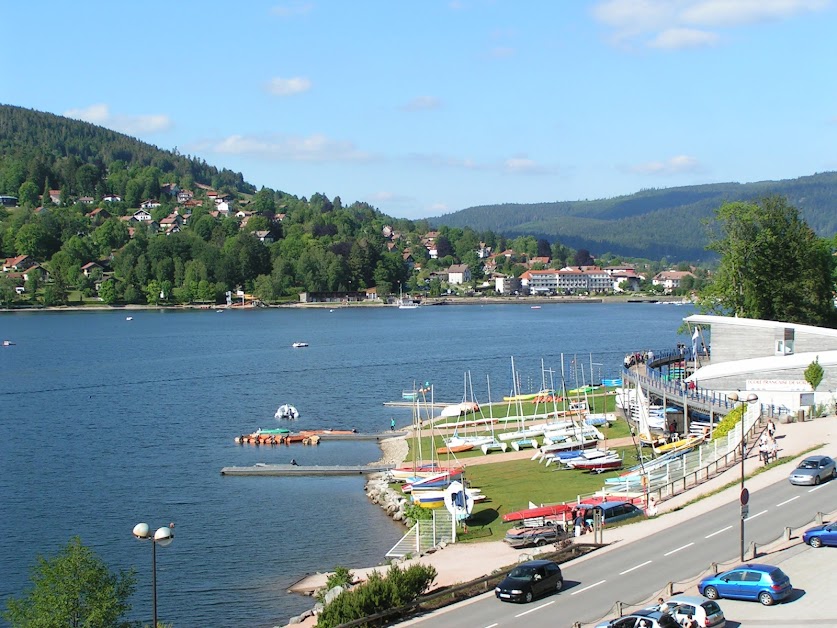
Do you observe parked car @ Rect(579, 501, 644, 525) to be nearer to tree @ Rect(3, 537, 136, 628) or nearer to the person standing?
the person standing

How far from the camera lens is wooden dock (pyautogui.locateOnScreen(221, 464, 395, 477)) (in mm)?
46688

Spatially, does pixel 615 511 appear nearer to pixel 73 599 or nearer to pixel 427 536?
pixel 427 536

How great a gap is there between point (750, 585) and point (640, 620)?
3519 mm

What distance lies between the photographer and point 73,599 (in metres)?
22.1

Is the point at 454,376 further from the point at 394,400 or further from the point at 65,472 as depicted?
the point at 65,472

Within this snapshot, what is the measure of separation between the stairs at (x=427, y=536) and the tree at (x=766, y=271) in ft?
123

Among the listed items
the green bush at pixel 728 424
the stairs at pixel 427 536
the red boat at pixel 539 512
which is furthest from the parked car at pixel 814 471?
the stairs at pixel 427 536

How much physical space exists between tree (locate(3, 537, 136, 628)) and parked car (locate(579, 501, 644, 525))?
44.1 feet

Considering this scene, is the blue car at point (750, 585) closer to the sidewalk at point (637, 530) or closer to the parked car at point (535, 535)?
the sidewalk at point (637, 530)

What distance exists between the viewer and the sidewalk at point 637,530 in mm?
26422

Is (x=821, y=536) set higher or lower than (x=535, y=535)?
higher

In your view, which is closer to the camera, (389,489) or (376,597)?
(376,597)

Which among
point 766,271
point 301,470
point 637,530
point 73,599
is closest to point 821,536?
point 637,530

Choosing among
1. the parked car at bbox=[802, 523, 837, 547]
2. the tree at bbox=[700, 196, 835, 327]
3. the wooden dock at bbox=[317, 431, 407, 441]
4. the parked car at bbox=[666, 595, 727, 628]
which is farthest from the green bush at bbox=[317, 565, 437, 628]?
the tree at bbox=[700, 196, 835, 327]
